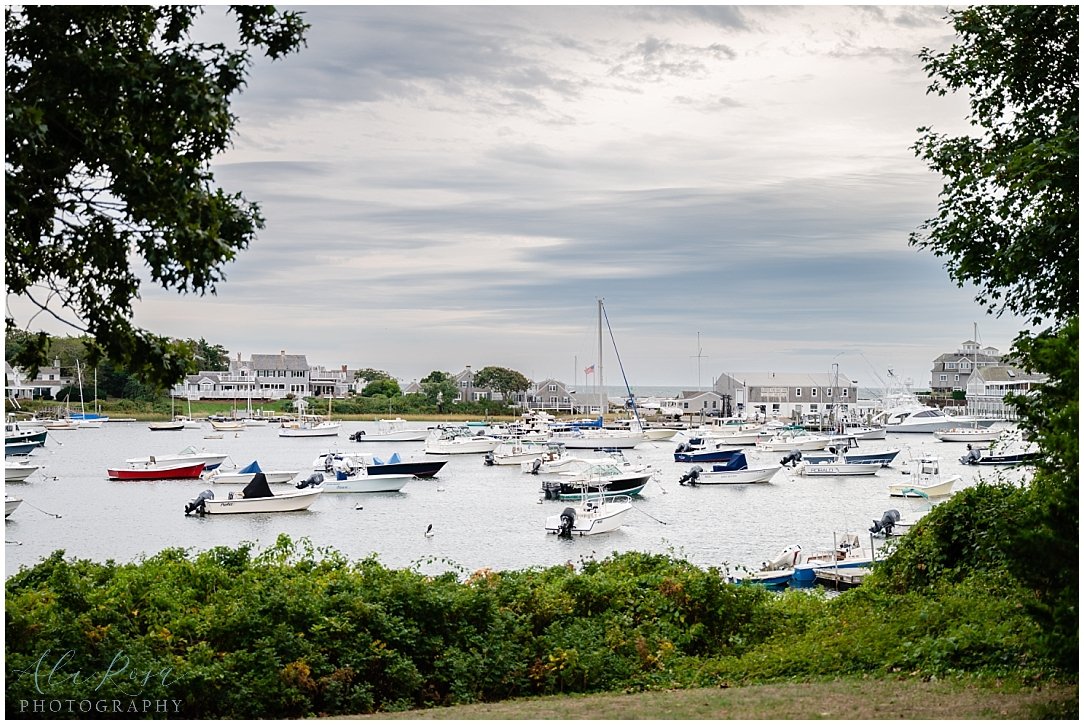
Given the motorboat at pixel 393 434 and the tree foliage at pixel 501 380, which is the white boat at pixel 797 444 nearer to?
the motorboat at pixel 393 434

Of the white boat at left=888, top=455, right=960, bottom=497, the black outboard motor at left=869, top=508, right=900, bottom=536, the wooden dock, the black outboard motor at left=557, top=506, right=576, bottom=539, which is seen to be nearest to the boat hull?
the black outboard motor at left=557, top=506, right=576, bottom=539

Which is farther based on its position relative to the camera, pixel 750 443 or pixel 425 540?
pixel 750 443

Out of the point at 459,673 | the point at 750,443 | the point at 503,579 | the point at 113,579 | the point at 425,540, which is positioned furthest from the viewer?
the point at 750,443

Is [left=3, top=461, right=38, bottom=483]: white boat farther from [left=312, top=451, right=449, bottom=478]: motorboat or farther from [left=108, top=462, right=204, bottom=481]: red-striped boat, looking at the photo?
[left=312, top=451, right=449, bottom=478]: motorboat

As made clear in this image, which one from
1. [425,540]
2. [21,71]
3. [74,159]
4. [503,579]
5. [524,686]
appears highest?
[21,71]

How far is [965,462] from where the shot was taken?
7031 cm

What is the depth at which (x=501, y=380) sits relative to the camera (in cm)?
14775

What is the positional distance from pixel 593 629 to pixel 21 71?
8.16 m

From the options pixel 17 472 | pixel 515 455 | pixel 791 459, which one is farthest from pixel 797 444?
pixel 17 472

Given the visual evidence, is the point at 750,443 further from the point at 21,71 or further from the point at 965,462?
the point at 21,71

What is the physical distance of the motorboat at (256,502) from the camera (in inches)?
1827

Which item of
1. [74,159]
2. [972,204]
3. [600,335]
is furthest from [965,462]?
[74,159]

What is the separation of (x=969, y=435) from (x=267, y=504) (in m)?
74.8

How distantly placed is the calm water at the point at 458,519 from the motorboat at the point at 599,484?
1.00 meters
